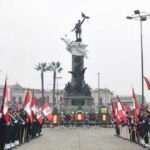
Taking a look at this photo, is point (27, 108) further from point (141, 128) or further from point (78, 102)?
point (78, 102)

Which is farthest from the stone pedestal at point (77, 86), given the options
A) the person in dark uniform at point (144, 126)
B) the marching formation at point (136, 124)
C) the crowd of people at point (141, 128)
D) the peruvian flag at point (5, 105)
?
the peruvian flag at point (5, 105)

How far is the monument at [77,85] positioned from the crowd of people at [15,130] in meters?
35.5

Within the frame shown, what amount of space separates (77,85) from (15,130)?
1760 inches

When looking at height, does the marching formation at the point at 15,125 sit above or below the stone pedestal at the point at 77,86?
below

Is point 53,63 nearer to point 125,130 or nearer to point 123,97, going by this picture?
point 125,130

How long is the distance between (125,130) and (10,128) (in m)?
11.0

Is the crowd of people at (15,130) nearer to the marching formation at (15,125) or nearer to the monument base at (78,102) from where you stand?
the marching formation at (15,125)

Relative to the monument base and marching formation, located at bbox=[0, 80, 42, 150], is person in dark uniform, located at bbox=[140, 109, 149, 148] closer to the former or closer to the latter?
marching formation, located at bbox=[0, 80, 42, 150]

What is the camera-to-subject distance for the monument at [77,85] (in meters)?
64.9

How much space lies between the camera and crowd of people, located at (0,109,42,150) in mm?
17688

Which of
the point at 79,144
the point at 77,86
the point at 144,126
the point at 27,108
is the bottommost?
the point at 79,144

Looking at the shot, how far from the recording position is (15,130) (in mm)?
21406

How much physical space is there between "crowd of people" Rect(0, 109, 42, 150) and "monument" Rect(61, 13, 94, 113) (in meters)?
35.5

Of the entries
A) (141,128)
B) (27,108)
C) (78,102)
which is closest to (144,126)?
(141,128)
